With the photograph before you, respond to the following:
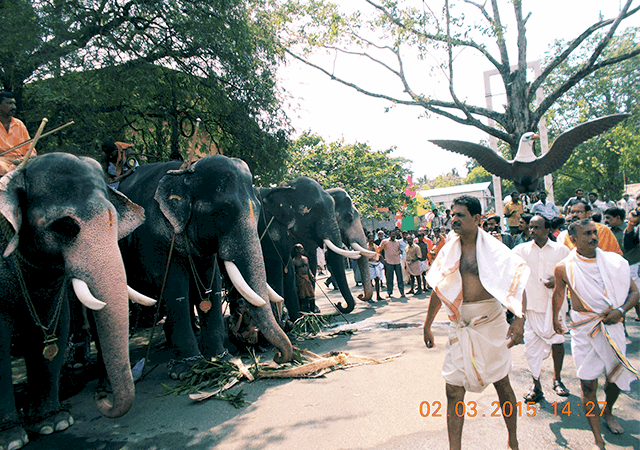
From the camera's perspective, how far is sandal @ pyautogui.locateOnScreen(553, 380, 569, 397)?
400 centimetres

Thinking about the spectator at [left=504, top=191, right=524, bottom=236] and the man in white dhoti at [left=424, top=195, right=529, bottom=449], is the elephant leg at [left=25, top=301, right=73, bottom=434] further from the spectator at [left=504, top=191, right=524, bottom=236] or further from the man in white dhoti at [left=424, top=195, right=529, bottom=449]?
the spectator at [left=504, top=191, right=524, bottom=236]

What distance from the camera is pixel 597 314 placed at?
11.2ft

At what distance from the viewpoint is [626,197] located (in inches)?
587

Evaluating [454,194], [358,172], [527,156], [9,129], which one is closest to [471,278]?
[9,129]

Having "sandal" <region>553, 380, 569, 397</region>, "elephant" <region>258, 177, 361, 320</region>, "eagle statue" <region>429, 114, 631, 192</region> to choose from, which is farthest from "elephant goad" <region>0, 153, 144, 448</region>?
"eagle statue" <region>429, 114, 631, 192</region>

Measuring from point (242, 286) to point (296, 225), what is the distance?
3751mm

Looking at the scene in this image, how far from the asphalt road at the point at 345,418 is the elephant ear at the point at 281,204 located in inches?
137

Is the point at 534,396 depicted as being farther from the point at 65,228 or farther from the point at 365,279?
the point at 365,279

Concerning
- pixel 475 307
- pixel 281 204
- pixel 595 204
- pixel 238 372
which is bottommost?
pixel 238 372

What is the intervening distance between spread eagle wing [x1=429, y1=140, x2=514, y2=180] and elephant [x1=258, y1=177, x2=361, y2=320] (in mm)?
2856

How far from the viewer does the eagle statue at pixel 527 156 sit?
307 inches

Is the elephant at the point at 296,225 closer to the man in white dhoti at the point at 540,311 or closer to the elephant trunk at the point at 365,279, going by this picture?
the elephant trunk at the point at 365,279

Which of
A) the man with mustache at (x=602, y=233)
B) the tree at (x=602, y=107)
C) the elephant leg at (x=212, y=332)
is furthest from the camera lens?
the tree at (x=602, y=107)

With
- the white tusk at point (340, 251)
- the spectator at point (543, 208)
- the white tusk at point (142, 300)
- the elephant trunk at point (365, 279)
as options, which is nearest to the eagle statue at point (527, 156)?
the spectator at point (543, 208)
